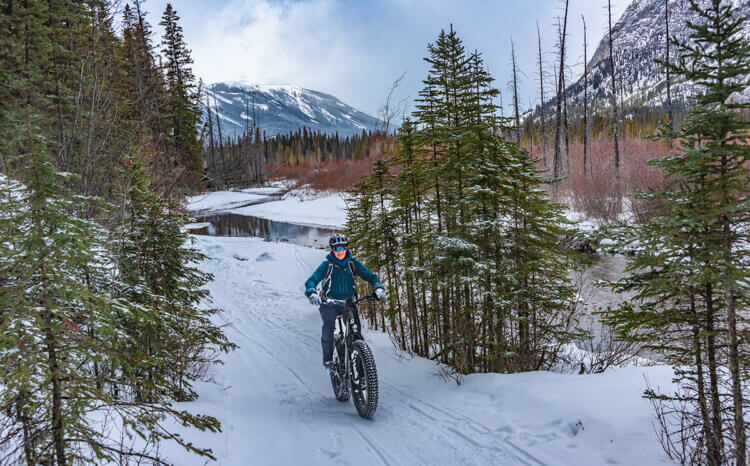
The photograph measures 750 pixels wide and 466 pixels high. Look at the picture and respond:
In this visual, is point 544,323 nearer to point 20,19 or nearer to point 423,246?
point 423,246

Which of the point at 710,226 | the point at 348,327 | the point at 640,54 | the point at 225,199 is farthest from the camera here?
the point at 225,199

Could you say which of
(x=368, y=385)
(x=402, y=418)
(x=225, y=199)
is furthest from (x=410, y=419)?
(x=225, y=199)

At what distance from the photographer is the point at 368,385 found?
510 cm

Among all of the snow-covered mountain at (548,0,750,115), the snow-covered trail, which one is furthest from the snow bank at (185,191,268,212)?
the snow-covered trail

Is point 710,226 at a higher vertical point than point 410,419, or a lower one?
higher

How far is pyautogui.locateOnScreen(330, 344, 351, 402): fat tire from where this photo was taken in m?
5.81

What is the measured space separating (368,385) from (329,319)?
4.01 ft

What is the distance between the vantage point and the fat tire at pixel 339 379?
19.1 feet

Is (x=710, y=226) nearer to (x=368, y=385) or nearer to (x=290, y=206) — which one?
(x=368, y=385)

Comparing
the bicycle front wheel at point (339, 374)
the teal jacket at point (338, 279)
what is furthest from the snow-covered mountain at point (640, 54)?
the bicycle front wheel at point (339, 374)

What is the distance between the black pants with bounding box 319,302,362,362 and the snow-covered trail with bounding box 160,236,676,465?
778mm

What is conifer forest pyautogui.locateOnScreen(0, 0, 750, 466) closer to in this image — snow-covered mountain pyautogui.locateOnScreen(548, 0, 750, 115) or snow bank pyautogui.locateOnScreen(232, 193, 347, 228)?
snow-covered mountain pyautogui.locateOnScreen(548, 0, 750, 115)

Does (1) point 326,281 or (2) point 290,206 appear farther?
(2) point 290,206

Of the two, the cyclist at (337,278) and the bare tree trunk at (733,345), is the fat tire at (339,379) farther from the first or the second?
the bare tree trunk at (733,345)
